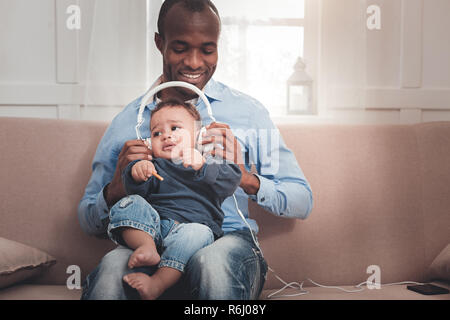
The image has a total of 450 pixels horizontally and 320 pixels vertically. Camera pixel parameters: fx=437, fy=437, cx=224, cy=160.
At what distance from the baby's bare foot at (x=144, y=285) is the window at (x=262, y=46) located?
2.30 ft

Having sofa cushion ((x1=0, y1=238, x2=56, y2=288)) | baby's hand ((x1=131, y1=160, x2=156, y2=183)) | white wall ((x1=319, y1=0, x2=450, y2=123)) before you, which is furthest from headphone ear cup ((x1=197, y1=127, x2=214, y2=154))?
white wall ((x1=319, y1=0, x2=450, y2=123))

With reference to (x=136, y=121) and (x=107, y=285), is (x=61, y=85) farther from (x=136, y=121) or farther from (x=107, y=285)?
(x=107, y=285)

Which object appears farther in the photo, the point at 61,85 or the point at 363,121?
the point at 61,85

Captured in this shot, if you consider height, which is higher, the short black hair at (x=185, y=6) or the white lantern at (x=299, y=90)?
the short black hair at (x=185, y=6)

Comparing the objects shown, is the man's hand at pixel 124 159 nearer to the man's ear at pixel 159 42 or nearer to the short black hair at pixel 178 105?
the short black hair at pixel 178 105

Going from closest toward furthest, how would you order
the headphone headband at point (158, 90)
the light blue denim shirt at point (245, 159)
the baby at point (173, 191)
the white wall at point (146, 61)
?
the baby at point (173, 191)
the headphone headband at point (158, 90)
the light blue denim shirt at point (245, 159)
the white wall at point (146, 61)

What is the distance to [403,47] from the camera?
5.37 ft

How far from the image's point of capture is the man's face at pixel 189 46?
108cm

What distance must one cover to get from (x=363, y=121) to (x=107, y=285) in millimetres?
1018

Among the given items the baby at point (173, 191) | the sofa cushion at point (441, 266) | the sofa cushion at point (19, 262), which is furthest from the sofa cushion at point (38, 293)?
the sofa cushion at point (441, 266)

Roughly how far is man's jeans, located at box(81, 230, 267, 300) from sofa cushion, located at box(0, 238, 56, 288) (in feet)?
0.87

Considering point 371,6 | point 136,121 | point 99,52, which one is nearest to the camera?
point 136,121

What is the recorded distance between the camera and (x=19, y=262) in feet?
3.64
